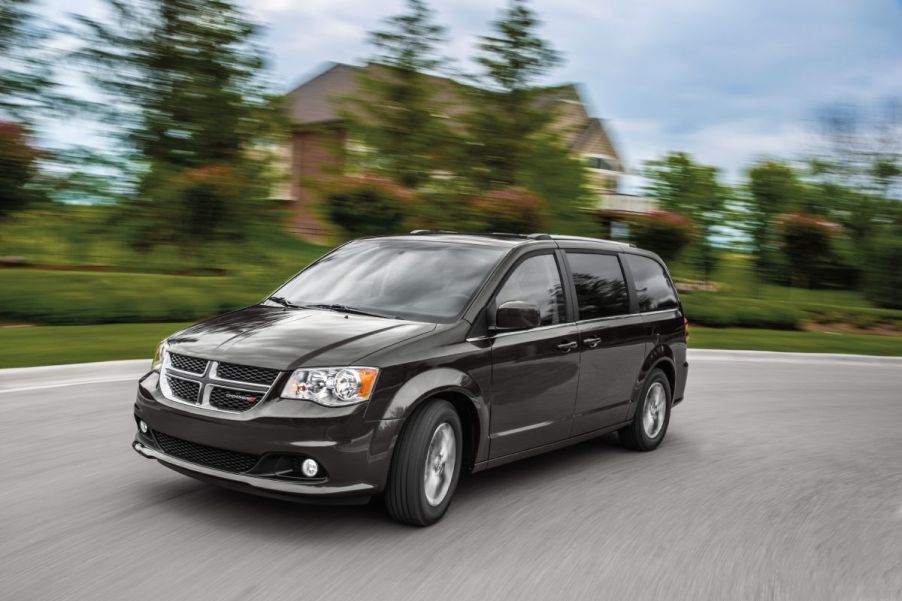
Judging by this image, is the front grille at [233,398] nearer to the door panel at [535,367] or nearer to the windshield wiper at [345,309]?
the windshield wiper at [345,309]

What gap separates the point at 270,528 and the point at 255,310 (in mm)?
1621

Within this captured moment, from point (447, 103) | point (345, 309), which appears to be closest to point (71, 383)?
point (345, 309)

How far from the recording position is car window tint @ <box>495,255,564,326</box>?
254 inches

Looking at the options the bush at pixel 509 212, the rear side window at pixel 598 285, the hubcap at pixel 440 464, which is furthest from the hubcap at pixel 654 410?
the bush at pixel 509 212

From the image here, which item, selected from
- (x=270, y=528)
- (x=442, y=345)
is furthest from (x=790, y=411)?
(x=270, y=528)

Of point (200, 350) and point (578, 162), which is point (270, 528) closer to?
point (200, 350)

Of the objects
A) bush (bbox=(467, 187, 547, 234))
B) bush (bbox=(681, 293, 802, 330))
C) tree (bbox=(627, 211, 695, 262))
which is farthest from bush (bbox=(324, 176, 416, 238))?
tree (bbox=(627, 211, 695, 262))

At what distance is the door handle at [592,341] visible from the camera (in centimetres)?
694

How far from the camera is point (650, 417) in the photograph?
26.9 feet

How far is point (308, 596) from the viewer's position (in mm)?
4328

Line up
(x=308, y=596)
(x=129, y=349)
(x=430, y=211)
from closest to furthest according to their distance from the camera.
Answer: (x=308, y=596)
(x=129, y=349)
(x=430, y=211)

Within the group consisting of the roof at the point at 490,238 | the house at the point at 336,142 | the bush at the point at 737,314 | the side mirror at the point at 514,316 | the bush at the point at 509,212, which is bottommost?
the bush at the point at 737,314

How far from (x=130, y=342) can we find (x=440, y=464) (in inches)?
360

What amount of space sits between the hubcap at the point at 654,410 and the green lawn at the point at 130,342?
693cm
